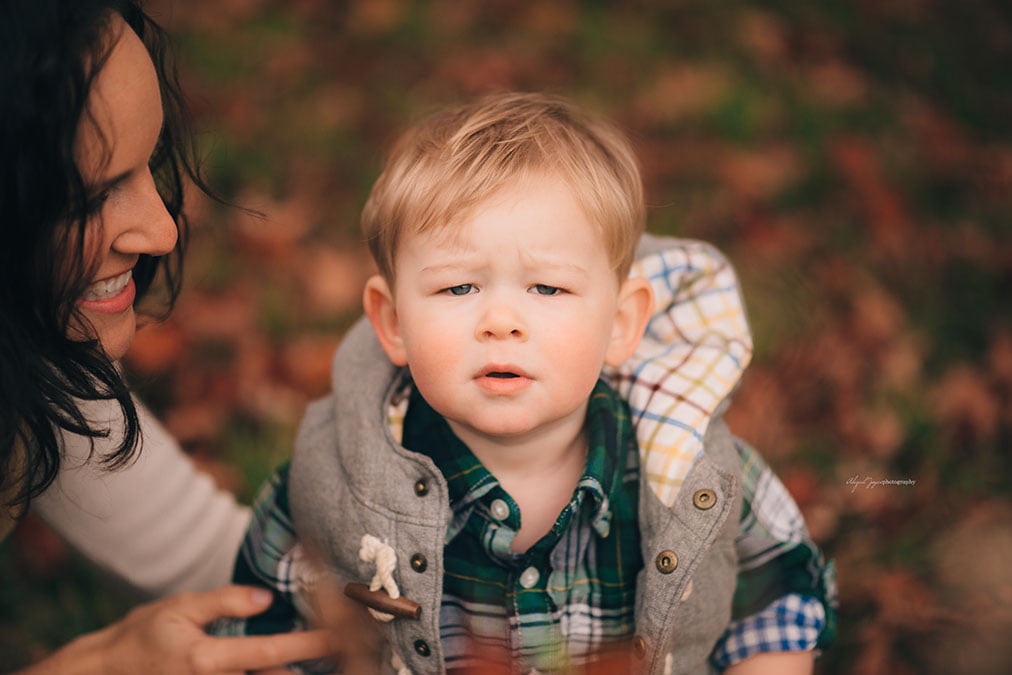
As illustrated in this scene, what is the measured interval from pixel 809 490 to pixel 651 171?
5.18ft

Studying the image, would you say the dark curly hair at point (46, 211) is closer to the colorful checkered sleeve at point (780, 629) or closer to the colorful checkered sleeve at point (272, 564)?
the colorful checkered sleeve at point (272, 564)

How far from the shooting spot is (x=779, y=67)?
4.17 m

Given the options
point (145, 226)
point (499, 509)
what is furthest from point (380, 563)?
point (145, 226)

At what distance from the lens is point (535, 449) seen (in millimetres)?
1727

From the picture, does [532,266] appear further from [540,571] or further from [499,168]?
[540,571]

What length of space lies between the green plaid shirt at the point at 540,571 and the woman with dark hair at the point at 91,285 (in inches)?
14.0

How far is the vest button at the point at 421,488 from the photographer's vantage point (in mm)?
1634

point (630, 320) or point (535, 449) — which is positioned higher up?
point (630, 320)

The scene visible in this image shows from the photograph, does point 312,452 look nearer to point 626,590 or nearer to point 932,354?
point 626,590

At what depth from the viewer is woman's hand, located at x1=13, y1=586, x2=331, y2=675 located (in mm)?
1817

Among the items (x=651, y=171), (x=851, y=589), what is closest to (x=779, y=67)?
(x=651, y=171)

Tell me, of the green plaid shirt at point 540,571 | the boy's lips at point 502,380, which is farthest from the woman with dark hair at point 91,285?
the boy's lips at point 502,380

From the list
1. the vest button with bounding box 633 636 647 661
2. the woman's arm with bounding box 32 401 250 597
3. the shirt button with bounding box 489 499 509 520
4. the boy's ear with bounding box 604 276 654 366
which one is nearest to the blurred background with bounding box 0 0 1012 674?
the woman's arm with bounding box 32 401 250 597

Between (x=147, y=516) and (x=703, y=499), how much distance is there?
126cm
